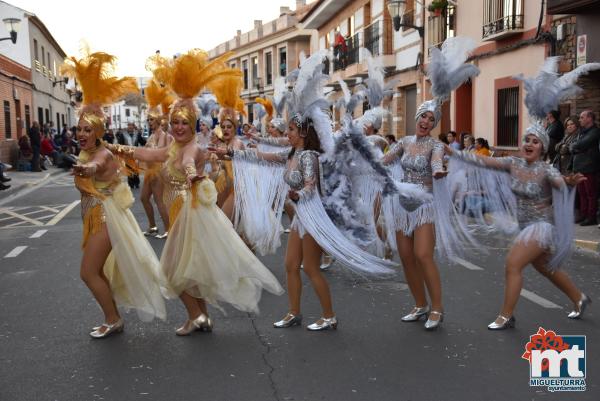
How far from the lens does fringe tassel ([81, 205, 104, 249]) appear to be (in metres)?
5.05

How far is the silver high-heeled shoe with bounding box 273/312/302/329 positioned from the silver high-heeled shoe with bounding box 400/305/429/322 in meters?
0.88

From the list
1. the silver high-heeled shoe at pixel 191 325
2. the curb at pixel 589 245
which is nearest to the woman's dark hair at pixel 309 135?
the silver high-heeled shoe at pixel 191 325

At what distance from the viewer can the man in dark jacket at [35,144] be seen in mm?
24469

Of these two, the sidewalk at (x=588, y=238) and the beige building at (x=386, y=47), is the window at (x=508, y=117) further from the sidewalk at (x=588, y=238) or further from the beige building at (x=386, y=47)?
the sidewalk at (x=588, y=238)

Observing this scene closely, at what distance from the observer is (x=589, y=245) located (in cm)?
900

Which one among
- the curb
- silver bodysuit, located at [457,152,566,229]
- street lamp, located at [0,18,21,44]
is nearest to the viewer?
silver bodysuit, located at [457,152,566,229]

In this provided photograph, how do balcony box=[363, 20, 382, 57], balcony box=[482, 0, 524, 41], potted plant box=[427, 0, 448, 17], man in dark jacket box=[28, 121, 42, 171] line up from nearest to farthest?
balcony box=[482, 0, 524, 41] → potted plant box=[427, 0, 448, 17] → man in dark jacket box=[28, 121, 42, 171] → balcony box=[363, 20, 382, 57]

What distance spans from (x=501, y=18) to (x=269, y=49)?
34.7 m

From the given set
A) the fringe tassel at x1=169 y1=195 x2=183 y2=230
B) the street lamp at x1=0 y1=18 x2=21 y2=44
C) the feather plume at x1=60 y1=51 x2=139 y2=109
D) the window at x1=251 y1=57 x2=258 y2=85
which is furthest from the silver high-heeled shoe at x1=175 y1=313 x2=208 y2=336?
the window at x1=251 y1=57 x2=258 y2=85

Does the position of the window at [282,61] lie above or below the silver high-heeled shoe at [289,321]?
above

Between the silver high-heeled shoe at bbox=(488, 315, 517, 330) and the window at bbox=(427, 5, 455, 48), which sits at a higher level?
the window at bbox=(427, 5, 455, 48)

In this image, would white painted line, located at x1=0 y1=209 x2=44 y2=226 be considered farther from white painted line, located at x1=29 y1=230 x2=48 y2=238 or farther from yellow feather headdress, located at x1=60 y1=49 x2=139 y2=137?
yellow feather headdress, located at x1=60 y1=49 x2=139 y2=137

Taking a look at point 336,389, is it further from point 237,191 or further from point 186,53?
point 186,53

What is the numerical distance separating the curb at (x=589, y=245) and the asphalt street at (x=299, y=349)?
1.65 m
